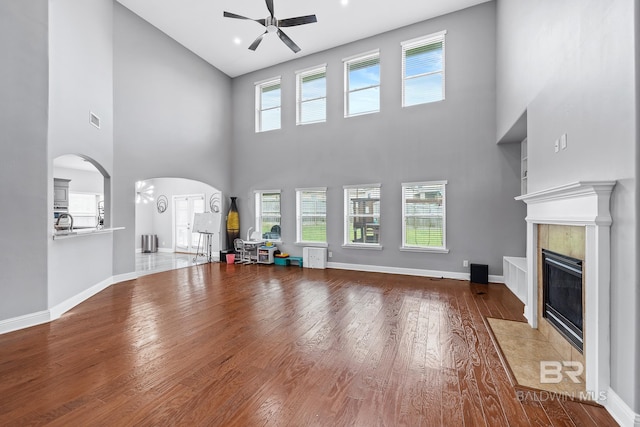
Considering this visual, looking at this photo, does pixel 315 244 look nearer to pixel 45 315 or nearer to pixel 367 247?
pixel 367 247

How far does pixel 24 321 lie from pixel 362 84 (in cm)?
707

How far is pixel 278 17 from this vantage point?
18.9ft

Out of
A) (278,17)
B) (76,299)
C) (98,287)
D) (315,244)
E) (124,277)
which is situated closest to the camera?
(76,299)

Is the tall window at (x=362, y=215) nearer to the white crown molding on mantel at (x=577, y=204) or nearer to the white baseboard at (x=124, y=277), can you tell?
the white crown molding on mantel at (x=577, y=204)

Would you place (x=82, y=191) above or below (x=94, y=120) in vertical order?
below

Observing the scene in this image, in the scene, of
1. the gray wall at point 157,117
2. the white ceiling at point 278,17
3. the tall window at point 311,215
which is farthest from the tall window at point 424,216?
the gray wall at point 157,117

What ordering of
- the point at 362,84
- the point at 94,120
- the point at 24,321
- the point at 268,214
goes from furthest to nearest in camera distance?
the point at 268,214
the point at 362,84
the point at 94,120
the point at 24,321

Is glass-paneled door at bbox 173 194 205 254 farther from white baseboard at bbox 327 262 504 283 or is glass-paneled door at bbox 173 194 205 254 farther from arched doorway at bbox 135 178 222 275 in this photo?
white baseboard at bbox 327 262 504 283

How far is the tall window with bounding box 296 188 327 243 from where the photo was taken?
695cm

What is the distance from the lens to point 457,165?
218 inches

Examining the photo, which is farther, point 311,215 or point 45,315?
point 311,215

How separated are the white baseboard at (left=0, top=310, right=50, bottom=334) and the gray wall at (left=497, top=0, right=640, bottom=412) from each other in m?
5.42

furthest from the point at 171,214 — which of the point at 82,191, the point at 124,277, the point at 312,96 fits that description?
the point at 312,96

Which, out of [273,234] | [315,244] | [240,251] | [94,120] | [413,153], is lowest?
[240,251]
